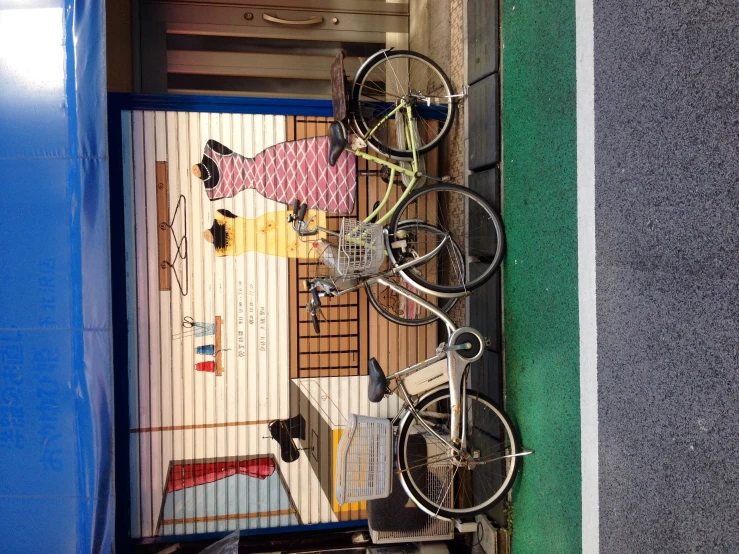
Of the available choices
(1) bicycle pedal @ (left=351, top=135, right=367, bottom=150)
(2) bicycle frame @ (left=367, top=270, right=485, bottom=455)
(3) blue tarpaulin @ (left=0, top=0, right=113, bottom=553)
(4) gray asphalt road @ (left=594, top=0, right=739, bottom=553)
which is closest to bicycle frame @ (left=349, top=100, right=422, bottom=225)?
(1) bicycle pedal @ (left=351, top=135, right=367, bottom=150)

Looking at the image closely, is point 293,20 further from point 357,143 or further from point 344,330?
point 344,330

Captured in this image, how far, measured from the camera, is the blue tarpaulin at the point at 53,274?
A: 115 inches

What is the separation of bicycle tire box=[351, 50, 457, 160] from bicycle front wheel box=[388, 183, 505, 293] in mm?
389

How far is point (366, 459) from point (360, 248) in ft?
3.95

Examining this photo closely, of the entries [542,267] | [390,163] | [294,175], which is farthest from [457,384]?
[294,175]

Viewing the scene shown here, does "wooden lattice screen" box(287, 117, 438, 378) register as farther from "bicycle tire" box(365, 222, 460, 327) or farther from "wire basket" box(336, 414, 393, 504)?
"wire basket" box(336, 414, 393, 504)

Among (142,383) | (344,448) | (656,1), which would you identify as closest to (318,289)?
(344,448)

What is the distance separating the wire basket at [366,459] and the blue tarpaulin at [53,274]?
135cm

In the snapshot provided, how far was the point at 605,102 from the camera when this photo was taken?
254 cm

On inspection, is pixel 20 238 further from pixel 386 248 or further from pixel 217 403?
pixel 386 248

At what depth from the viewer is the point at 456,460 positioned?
296 cm

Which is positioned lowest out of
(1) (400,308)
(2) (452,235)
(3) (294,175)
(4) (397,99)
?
(1) (400,308)

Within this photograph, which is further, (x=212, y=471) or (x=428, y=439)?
(x=212, y=471)

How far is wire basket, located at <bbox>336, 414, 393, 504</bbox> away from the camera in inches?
116
